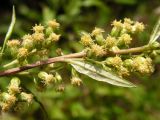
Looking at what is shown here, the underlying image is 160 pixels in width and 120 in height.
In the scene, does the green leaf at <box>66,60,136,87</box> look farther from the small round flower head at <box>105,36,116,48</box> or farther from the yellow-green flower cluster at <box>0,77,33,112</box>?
the yellow-green flower cluster at <box>0,77,33,112</box>

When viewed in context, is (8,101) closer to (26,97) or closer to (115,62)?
(26,97)

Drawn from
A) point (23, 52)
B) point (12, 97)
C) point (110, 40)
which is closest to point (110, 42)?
point (110, 40)

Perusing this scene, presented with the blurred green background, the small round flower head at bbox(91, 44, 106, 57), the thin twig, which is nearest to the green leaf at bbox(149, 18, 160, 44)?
the small round flower head at bbox(91, 44, 106, 57)

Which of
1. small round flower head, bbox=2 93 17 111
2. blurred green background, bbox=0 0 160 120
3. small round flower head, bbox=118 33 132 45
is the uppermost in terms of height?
blurred green background, bbox=0 0 160 120

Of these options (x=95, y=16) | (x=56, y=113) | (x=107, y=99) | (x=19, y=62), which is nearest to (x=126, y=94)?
(x=107, y=99)

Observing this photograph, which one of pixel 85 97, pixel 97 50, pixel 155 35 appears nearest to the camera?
pixel 97 50

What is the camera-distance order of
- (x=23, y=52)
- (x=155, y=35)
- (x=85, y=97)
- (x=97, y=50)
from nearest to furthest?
1. (x=97, y=50)
2. (x=23, y=52)
3. (x=155, y=35)
4. (x=85, y=97)

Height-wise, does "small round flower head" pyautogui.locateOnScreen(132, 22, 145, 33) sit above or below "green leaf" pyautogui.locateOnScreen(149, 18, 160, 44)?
above
